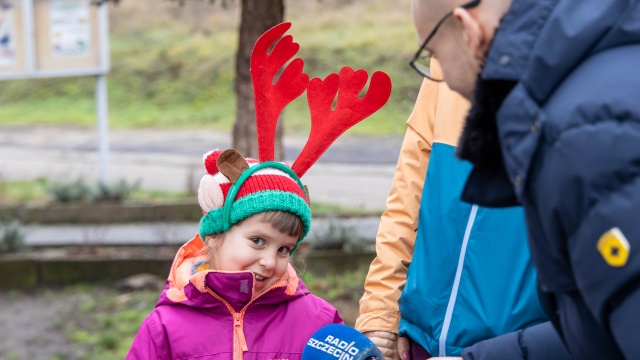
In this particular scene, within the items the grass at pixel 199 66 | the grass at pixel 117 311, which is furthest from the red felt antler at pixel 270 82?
the grass at pixel 199 66

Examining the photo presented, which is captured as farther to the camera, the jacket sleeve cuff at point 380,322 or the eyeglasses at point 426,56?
the jacket sleeve cuff at point 380,322

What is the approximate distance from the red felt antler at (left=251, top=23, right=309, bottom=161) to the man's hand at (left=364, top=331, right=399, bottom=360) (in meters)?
0.63

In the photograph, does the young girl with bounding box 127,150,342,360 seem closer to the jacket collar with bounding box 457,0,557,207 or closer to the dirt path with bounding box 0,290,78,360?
the jacket collar with bounding box 457,0,557,207

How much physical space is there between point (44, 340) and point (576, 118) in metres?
5.37

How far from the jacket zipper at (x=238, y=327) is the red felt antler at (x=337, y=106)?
47 centimetres

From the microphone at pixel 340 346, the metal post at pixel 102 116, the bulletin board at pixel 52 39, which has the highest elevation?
the microphone at pixel 340 346

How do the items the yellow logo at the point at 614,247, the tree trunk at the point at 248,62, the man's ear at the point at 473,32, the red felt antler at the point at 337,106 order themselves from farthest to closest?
the tree trunk at the point at 248,62 < the red felt antler at the point at 337,106 < the man's ear at the point at 473,32 < the yellow logo at the point at 614,247

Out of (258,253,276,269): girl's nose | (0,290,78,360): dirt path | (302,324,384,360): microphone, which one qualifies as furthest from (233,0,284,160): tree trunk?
(302,324,384,360): microphone

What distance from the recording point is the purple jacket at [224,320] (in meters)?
2.64

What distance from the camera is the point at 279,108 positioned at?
9.46 feet

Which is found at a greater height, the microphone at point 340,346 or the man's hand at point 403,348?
the microphone at point 340,346

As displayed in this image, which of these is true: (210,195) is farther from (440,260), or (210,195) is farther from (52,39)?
(52,39)

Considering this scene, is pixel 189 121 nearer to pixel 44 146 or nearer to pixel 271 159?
pixel 44 146

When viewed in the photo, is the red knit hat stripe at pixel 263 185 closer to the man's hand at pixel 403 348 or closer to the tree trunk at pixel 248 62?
the man's hand at pixel 403 348
